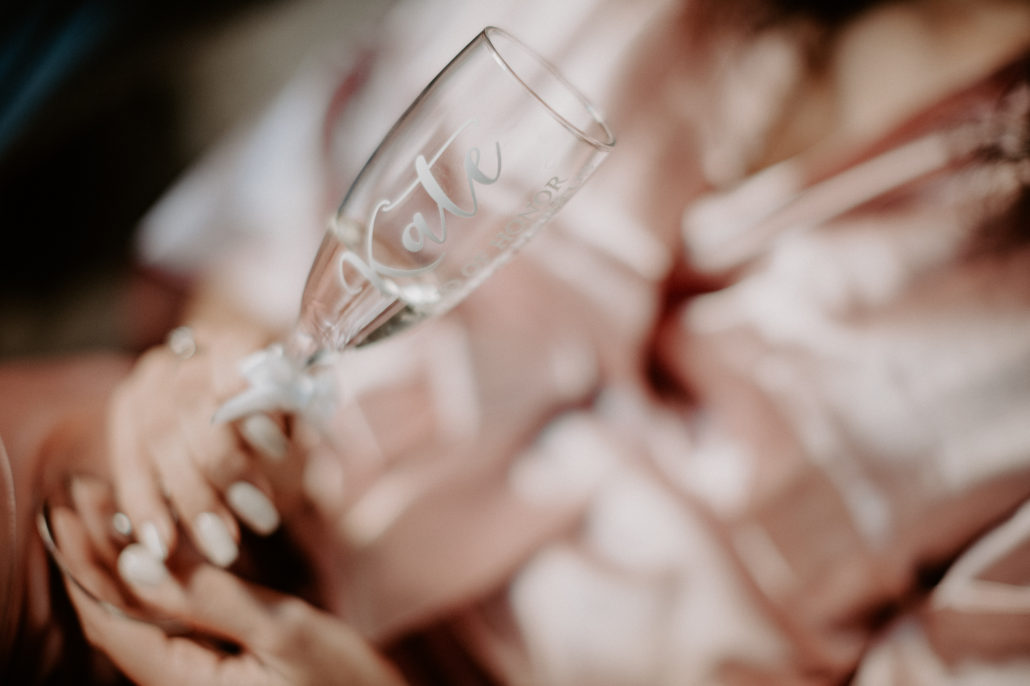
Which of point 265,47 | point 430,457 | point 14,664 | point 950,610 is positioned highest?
point 265,47

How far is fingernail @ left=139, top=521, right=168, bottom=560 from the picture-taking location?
1.16ft

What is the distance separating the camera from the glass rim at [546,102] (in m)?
0.28

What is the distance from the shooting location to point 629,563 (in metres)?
0.47

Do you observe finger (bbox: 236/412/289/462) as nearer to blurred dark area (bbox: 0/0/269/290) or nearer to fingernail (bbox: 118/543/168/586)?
fingernail (bbox: 118/543/168/586)

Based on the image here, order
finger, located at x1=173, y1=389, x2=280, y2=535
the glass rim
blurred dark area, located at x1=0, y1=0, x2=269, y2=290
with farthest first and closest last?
blurred dark area, located at x1=0, y1=0, x2=269, y2=290
finger, located at x1=173, y1=389, x2=280, y2=535
the glass rim

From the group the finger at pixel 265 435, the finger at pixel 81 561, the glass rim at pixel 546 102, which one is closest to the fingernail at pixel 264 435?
the finger at pixel 265 435

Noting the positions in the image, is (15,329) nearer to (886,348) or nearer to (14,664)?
(14,664)

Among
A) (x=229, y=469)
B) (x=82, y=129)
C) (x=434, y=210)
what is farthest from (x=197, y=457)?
(x=82, y=129)

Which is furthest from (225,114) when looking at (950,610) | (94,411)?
(950,610)

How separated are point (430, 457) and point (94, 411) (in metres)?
0.24

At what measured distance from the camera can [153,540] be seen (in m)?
Result: 0.36

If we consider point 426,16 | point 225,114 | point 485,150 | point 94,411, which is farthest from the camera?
point 225,114

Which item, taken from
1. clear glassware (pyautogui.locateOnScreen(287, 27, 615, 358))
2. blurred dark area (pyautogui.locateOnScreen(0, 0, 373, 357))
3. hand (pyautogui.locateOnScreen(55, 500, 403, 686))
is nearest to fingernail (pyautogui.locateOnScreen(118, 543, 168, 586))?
hand (pyautogui.locateOnScreen(55, 500, 403, 686))

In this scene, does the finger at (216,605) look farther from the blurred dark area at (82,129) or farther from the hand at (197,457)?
the blurred dark area at (82,129)
